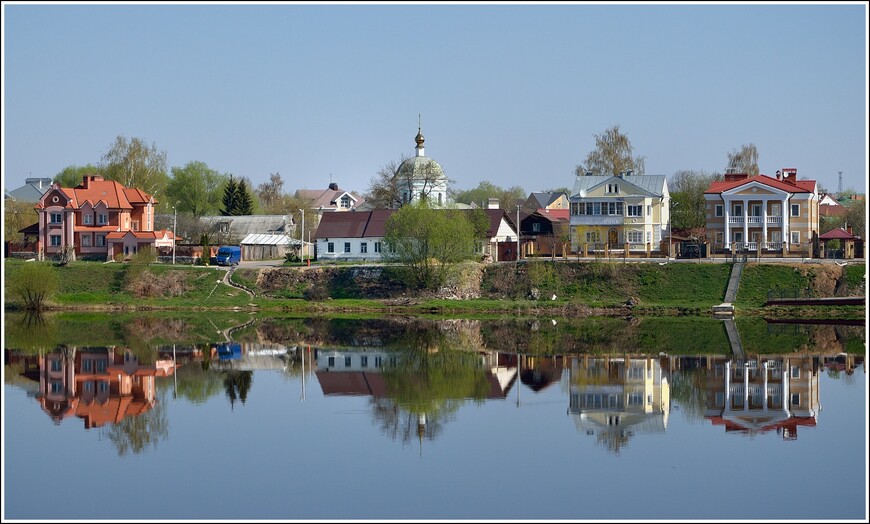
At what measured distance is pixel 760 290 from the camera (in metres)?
58.2

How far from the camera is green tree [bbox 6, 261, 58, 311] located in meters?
58.9

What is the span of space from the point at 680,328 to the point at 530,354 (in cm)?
1012

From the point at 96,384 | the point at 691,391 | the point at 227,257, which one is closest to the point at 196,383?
the point at 96,384

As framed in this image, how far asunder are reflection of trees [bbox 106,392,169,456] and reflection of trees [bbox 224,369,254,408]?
2.50m

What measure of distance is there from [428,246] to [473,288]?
127 inches

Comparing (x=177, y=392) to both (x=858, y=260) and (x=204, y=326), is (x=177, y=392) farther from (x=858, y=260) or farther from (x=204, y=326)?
(x=858, y=260)

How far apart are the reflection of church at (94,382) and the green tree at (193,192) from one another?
59353mm

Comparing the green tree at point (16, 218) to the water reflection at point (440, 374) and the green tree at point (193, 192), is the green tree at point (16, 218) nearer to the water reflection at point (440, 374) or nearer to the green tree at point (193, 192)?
the green tree at point (193, 192)

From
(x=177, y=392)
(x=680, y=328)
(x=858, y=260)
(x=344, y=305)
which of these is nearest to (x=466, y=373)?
(x=177, y=392)

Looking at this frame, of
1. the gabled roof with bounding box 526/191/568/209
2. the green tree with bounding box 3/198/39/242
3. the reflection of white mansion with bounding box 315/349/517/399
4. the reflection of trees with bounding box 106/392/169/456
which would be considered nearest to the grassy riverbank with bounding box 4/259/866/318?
the green tree with bounding box 3/198/39/242

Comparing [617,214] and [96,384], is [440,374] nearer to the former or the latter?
[96,384]

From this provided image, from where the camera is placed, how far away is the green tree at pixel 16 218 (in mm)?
79037

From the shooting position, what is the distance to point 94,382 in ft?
117

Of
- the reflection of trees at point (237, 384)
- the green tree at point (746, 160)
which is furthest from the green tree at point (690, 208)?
the reflection of trees at point (237, 384)
